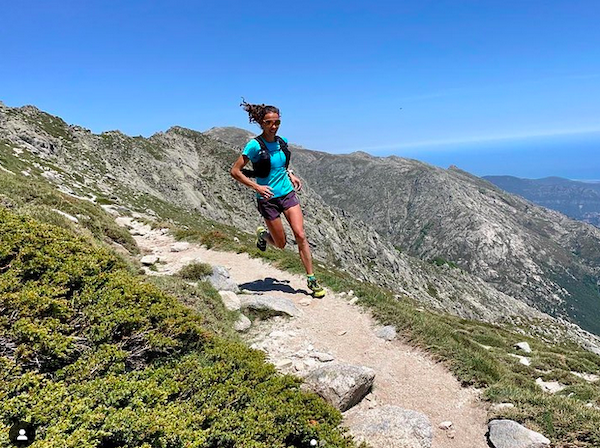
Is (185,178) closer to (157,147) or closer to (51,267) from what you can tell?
(157,147)

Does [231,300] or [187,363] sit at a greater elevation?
[187,363]

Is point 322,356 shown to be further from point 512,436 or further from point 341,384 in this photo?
point 512,436

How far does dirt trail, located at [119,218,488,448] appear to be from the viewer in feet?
19.4

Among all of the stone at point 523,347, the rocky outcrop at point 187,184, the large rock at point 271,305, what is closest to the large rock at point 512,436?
the large rock at point 271,305

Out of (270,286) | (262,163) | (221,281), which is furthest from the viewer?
(270,286)

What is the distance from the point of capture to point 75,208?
1540 cm

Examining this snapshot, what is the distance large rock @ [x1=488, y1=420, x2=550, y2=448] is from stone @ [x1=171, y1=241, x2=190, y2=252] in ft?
45.0

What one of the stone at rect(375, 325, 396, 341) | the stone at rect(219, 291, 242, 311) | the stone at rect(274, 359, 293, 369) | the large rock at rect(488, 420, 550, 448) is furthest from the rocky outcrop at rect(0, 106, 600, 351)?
the large rock at rect(488, 420, 550, 448)

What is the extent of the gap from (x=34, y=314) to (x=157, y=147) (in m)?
86.7

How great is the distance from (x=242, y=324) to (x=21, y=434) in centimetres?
548

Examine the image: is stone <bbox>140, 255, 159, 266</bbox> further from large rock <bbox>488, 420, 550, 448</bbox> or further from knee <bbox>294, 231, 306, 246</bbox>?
large rock <bbox>488, 420, 550, 448</bbox>

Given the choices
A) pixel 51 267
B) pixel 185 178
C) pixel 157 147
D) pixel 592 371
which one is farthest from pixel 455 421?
pixel 157 147

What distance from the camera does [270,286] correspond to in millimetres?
12000

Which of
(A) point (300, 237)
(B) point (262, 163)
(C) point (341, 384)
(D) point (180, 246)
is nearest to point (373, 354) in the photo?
(C) point (341, 384)
